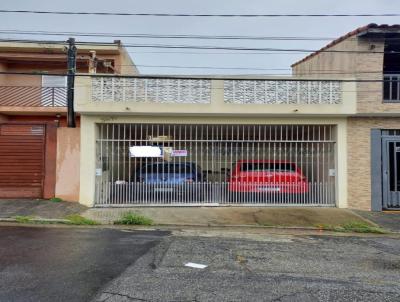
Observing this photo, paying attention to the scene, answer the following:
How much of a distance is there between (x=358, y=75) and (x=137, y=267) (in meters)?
9.68

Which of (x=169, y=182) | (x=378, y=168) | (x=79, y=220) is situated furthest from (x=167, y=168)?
(x=378, y=168)

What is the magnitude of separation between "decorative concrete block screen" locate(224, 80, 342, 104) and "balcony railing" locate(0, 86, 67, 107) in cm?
748

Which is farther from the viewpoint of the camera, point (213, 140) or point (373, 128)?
point (213, 140)

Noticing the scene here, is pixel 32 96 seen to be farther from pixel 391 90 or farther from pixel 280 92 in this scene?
pixel 391 90

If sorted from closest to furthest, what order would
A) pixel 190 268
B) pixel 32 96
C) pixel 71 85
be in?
pixel 190 268
pixel 71 85
pixel 32 96

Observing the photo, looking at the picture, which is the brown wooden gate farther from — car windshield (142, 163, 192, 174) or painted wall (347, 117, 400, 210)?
painted wall (347, 117, 400, 210)

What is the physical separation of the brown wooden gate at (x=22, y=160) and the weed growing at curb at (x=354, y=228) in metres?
8.68

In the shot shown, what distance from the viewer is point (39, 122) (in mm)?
13320

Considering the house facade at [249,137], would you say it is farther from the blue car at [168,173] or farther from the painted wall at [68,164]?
the painted wall at [68,164]

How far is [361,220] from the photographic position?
11273 mm

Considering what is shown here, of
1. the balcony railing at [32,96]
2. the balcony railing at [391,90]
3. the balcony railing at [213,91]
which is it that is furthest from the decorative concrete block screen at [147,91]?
the balcony railing at [391,90]

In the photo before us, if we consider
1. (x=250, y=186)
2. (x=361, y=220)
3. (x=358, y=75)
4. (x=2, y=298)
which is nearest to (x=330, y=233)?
(x=361, y=220)

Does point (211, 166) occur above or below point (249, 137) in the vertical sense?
below

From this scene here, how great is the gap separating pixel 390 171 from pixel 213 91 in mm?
6098
